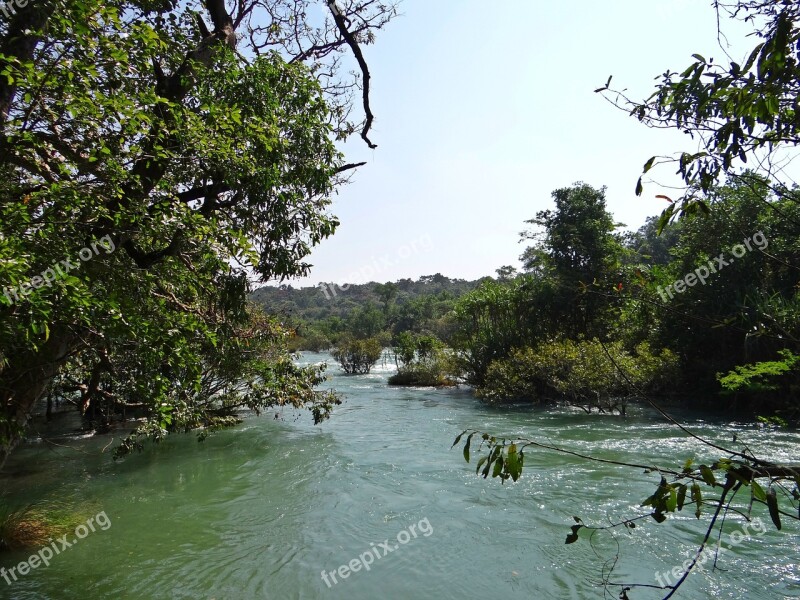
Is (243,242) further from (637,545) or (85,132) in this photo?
(637,545)

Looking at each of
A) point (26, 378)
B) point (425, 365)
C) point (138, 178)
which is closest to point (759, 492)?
point (138, 178)

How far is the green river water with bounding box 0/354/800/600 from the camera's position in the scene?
18.1 ft

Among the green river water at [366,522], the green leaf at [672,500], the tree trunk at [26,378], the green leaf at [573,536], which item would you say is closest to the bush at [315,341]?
the green river water at [366,522]

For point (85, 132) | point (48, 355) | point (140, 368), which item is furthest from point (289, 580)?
point (85, 132)

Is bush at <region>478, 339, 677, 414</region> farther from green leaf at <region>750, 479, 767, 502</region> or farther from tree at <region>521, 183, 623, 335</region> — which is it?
green leaf at <region>750, 479, 767, 502</region>

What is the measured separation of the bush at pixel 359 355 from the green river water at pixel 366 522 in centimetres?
2116

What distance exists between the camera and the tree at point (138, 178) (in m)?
3.55

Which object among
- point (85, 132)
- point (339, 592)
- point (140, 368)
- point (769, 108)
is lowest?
point (339, 592)

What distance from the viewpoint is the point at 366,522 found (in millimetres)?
7414

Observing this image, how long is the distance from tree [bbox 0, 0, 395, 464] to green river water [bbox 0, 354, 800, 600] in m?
2.26

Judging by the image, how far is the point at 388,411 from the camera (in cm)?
1831

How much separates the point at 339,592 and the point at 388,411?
12920 millimetres

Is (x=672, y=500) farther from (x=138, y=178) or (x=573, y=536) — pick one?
(x=138, y=178)

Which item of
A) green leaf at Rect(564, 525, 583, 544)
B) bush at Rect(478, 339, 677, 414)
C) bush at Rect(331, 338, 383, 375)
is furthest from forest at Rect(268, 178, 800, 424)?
green leaf at Rect(564, 525, 583, 544)
